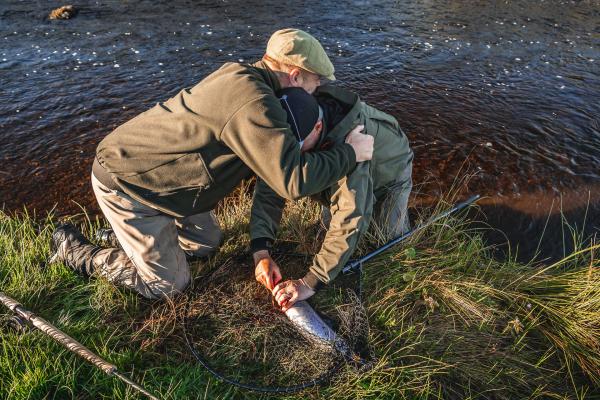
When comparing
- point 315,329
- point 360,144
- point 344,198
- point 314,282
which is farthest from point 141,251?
point 360,144

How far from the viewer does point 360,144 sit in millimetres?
2979

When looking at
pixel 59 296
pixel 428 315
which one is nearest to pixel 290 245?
pixel 428 315

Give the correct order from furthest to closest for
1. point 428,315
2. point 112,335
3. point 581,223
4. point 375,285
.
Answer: point 581,223
point 375,285
point 428,315
point 112,335

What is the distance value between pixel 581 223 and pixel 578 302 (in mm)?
1975

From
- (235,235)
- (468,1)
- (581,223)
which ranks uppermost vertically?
(468,1)

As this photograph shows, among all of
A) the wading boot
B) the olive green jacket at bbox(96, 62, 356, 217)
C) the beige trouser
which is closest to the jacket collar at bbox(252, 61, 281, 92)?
the olive green jacket at bbox(96, 62, 356, 217)

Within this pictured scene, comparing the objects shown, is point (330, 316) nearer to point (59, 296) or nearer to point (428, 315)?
point (428, 315)

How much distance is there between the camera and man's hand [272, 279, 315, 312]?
3006mm

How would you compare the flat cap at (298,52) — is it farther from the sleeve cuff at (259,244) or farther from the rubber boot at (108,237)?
the rubber boot at (108,237)

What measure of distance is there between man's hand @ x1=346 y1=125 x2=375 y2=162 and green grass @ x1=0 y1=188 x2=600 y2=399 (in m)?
0.94

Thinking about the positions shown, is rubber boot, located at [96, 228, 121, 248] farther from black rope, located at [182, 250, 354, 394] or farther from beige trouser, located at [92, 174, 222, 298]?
black rope, located at [182, 250, 354, 394]

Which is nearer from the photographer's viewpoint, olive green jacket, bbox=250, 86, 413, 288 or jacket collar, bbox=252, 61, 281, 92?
jacket collar, bbox=252, 61, 281, 92

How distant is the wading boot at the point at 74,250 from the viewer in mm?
3518

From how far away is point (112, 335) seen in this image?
3.00 meters
